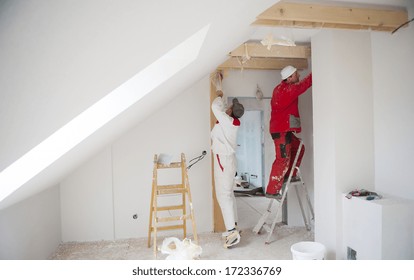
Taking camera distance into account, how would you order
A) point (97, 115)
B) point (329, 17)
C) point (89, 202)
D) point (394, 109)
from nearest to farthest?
1. point (97, 115)
2. point (329, 17)
3. point (394, 109)
4. point (89, 202)

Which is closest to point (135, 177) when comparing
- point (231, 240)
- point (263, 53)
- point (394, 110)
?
point (231, 240)

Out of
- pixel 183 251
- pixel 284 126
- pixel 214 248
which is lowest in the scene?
pixel 214 248

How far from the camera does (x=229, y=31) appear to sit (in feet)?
5.60

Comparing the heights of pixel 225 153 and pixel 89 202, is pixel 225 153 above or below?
above

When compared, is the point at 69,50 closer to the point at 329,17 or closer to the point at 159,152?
the point at 329,17

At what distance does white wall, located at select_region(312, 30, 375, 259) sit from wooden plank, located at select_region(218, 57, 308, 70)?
93 cm

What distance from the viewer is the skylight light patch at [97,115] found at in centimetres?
131

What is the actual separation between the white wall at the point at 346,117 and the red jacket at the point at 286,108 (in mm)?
522

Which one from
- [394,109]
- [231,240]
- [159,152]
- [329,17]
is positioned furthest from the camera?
[159,152]

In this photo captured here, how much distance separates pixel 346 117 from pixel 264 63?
1401 millimetres

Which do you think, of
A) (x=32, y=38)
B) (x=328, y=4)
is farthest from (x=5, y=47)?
(x=328, y=4)

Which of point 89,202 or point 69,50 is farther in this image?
point 89,202

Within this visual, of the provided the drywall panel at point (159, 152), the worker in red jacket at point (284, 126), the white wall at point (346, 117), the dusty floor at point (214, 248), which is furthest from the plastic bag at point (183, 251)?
the white wall at point (346, 117)

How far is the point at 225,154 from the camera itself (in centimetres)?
301
